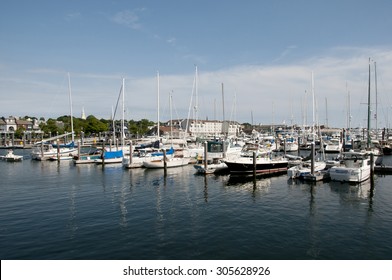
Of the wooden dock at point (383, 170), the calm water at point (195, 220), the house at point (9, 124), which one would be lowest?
the calm water at point (195, 220)

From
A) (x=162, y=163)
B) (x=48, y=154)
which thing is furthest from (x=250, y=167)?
(x=48, y=154)

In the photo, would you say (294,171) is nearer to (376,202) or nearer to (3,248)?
(376,202)

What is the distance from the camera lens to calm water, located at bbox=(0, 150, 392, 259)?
1543 cm

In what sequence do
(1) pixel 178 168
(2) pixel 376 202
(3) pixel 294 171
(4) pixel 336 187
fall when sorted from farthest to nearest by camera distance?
1. (1) pixel 178 168
2. (3) pixel 294 171
3. (4) pixel 336 187
4. (2) pixel 376 202

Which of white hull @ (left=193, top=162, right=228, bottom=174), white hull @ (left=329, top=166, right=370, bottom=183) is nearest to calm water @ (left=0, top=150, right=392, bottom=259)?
white hull @ (left=329, top=166, right=370, bottom=183)

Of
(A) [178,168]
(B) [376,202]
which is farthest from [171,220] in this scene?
(A) [178,168]

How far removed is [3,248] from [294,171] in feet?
99.2

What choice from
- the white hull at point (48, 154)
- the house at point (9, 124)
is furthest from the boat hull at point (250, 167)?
the house at point (9, 124)

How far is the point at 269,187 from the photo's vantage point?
105ft

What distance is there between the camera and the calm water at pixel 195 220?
1543 cm

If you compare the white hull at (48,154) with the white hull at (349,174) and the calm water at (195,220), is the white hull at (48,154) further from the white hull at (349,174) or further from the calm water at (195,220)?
the white hull at (349,174)

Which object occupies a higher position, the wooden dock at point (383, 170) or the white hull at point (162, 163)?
the white hull at point (162, 163)

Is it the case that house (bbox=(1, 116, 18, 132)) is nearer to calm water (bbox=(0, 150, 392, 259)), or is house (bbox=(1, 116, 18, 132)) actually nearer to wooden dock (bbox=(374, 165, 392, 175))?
calm water (bbox=(0, 150, 392, 259))

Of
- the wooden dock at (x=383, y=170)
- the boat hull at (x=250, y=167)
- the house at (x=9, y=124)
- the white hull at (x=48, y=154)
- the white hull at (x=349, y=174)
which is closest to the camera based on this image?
the white hull at (x=349, y=174)
